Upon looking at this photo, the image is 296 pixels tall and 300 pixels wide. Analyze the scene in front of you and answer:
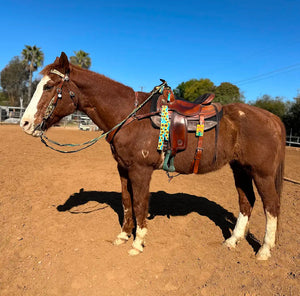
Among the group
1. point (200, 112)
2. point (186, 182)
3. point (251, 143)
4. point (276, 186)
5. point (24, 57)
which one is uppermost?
point (24, 57)

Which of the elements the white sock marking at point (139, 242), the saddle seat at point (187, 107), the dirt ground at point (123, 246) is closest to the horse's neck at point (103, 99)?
the saddle seat at point (187, 107)

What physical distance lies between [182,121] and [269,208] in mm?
1640

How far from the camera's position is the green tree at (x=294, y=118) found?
2227 cm

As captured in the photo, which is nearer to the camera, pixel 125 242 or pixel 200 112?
pixel 200 112

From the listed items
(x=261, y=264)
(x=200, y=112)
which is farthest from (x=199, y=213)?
(x=200, y=112)

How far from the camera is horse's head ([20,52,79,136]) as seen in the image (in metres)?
2.51

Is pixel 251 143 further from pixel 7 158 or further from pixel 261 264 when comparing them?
pixel 7 158

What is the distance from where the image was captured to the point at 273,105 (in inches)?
1013

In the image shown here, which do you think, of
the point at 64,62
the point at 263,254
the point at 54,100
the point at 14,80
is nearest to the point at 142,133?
the point at 54,100

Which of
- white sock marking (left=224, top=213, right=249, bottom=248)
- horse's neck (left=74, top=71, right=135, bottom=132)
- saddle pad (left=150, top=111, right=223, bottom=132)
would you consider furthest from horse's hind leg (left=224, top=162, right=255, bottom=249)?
horse's neck (left=74, top=71, right=135, bottom=132)

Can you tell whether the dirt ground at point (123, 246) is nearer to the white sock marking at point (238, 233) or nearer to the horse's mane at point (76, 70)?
the white sock marking at point (238, 233)

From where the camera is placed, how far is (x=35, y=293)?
7.25 ft

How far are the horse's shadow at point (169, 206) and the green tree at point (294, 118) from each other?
21.5 m

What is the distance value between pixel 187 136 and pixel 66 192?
11.3 ft
